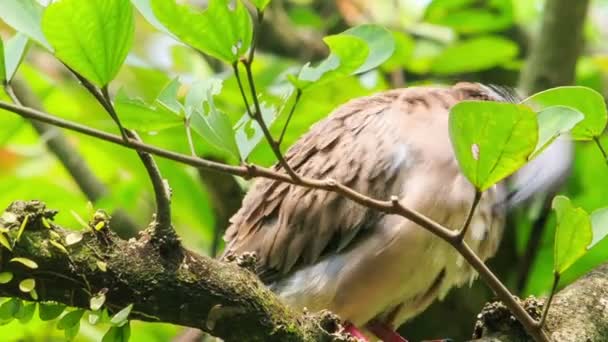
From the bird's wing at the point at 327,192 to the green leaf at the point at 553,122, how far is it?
1.30 m

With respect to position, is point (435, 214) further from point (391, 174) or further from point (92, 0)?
point (92, 0)

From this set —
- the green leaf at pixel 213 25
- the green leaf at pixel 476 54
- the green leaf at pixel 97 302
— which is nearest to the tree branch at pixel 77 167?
the green leaf at pixel 476 54

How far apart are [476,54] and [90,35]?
2.62 m

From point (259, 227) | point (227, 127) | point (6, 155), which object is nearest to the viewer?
point (227, 127)

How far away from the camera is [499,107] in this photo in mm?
1504

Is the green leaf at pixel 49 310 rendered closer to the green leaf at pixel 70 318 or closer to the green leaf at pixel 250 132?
the green leaf at pixel 70 318

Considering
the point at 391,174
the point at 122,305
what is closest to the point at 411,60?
the point at 391,174

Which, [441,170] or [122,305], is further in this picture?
[441,170]

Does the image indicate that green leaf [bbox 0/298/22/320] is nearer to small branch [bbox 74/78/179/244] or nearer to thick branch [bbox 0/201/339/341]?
thick branch [bbox 0/201/339/341]

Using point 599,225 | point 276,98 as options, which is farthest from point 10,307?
point 276,98

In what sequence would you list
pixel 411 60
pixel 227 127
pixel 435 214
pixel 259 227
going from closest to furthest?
pixel 227 127, pixel 435 214, pixel 259 227, pixel 411 60

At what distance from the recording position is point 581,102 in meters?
1.81

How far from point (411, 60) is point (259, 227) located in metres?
1.35

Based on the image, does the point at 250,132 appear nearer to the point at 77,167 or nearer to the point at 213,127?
the point at 213,127
